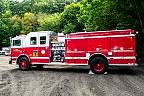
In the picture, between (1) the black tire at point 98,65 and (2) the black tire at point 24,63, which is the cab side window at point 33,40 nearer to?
(2) the black tire at point 24,63

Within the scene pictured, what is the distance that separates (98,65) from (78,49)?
5.88 feet

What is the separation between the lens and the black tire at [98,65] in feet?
61.6

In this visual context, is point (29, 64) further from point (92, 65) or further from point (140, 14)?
point (140, 14)

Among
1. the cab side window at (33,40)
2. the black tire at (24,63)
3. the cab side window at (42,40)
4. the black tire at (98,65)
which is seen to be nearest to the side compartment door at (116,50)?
the black tire at (98,65)

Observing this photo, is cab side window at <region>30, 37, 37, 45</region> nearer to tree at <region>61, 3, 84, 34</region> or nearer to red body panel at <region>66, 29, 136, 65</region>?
red body panel at <region>66, 29, 136, 65</region>

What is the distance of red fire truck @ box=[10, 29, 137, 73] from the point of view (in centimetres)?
1819

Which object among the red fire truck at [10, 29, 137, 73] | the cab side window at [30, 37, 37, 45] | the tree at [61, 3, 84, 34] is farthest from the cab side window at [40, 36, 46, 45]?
the tree at [61, 3, 84, 34]

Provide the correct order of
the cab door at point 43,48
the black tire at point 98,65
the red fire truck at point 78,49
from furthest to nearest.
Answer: the cab door at point 43,48 < the black tire at point 98,65 < the red fire truck at point 78,49

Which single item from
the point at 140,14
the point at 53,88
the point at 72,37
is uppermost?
the point at 140,14

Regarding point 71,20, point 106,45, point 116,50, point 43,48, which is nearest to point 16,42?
point 43,48

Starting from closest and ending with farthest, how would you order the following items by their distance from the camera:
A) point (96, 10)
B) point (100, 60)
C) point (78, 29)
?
1. point (100, 60)
2. point (96, 10)
3. point (78, 29)

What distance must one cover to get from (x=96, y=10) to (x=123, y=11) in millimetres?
2971

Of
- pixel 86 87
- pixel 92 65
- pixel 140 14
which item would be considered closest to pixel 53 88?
pixel 86 87

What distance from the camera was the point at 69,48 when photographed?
66.0ft
